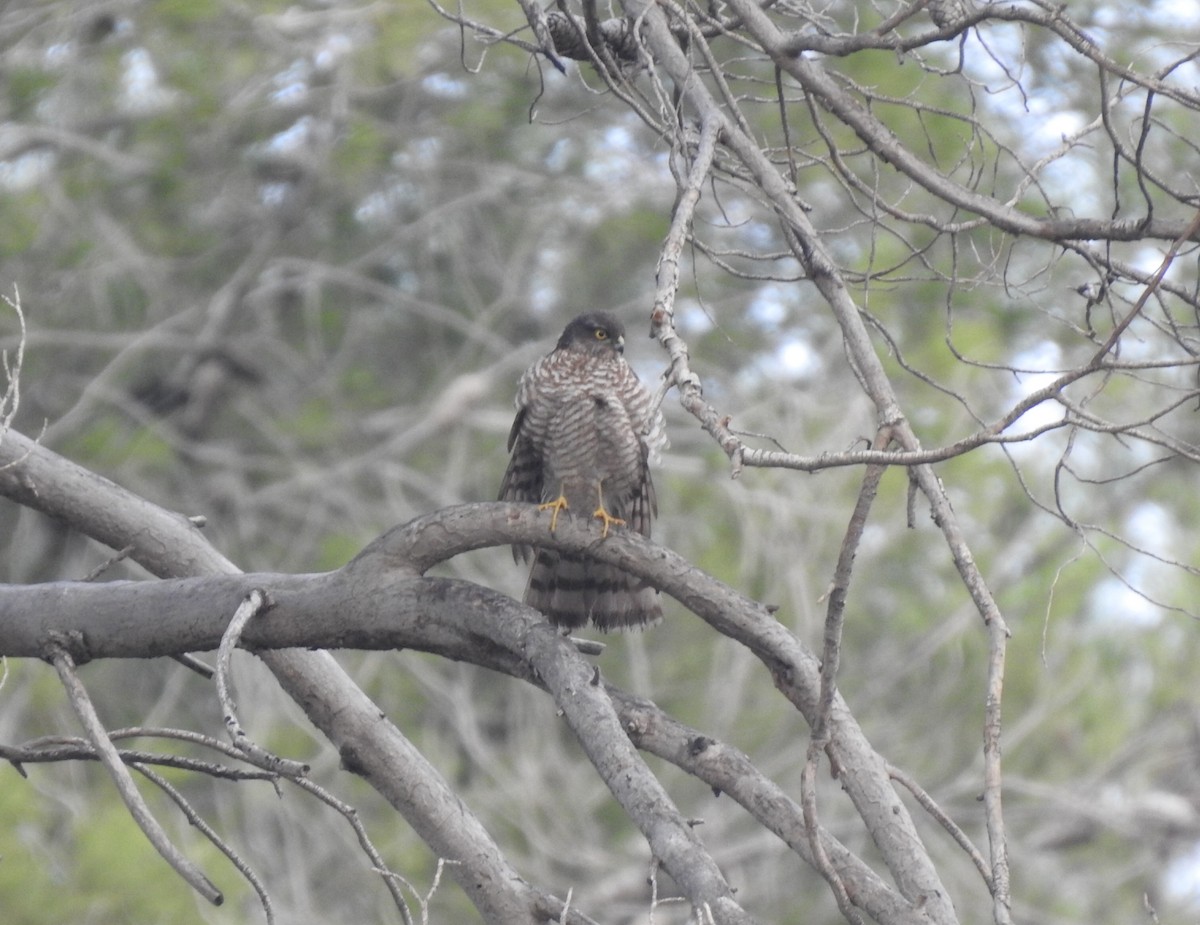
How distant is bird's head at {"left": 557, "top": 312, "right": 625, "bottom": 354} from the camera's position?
473cm

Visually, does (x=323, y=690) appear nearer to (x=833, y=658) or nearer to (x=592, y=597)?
(x=592, y=597)

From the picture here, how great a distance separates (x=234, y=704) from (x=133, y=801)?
25 centimetres

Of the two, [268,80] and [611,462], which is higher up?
[268,80]

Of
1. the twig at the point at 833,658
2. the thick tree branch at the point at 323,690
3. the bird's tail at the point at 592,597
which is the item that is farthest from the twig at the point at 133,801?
the bird's tail at the point at 592,597

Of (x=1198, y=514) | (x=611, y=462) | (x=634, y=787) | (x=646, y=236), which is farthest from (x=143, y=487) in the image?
(x=1198, y=514)

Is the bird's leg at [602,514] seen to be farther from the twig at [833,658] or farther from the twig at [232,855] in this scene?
the twig at [833,658]

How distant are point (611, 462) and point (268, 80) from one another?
13.5 feet

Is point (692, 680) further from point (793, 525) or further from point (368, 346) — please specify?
point (368, 346)

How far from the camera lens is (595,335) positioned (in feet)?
15.7

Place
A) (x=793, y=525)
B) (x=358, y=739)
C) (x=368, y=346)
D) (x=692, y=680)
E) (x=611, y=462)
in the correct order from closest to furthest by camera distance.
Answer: (x=358, y=739) < (x=611, y=462) < (x=793, y=525) < (x=692, y=680) < (x=368, y=346)

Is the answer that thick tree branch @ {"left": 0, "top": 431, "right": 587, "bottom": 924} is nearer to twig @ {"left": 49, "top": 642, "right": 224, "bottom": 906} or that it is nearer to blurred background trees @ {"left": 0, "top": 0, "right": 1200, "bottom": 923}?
twig @ {"left": 49, "top": 642, "right": 224, "bottom": 906}

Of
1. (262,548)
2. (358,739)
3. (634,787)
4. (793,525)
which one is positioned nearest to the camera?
(634,787)

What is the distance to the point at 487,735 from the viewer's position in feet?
29.0

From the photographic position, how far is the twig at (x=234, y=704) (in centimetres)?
221
